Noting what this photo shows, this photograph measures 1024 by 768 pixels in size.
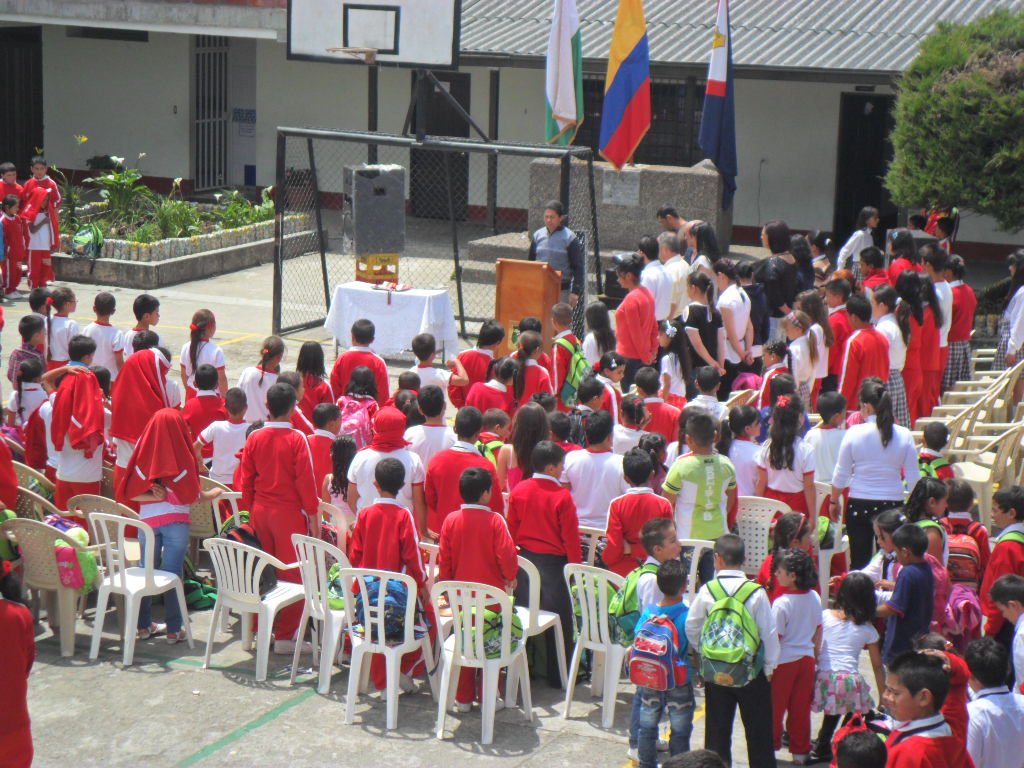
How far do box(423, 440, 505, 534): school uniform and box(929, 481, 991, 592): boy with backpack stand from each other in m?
2.26

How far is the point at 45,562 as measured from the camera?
22.8 ft

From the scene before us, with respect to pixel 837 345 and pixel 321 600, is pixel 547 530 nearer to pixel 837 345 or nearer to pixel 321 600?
pixel 321 600

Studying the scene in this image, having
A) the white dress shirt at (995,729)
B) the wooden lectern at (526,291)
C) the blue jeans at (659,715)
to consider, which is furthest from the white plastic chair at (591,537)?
the wooden lectern at (526,291)

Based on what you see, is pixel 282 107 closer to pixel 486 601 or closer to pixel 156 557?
pixel 156 557

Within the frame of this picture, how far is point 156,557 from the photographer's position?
7.46 metres

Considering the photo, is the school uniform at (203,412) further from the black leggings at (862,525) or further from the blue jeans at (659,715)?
the black leggings at (862,525)

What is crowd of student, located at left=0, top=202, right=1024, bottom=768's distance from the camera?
5562mm

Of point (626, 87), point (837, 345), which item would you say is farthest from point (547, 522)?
point (626, 87)

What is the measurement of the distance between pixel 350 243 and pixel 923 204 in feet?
20.2

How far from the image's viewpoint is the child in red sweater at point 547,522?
6.53 meters

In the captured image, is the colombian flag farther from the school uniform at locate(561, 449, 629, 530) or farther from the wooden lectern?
the school uniform at locate(561, 449, 629, 530)

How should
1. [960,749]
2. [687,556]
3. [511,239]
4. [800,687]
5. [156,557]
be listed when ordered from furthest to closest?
[511,239]
[156,557]
[687,556]
[800,687]
[960,749]

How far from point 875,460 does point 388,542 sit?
2846 millimetres

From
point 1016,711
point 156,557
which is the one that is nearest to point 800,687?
point 1016,711
